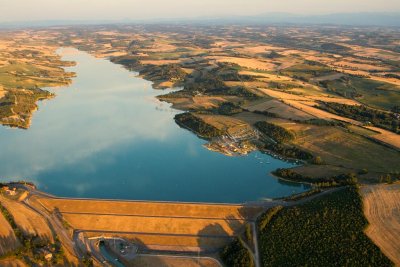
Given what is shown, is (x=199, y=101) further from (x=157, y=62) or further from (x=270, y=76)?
(x=157, y=62)

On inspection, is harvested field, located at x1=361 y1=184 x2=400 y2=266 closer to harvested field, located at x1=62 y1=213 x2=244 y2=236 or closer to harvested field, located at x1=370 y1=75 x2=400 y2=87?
harvested field, located at x1=62 y1=213 x2=244 y2=236

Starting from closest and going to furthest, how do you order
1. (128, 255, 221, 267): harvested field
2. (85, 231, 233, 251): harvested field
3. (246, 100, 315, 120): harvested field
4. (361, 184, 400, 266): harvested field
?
(128, 255, 221, 267): harvested field < (361, 184, 400, 266): harvested field < (85, 231, 233, 251): harvested field < (246, 100, 315, 120): harvested field

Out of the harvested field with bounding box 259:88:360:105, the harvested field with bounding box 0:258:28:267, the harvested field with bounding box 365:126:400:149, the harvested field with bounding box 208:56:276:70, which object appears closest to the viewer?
the harvested field with bounding box 0:258:28:267

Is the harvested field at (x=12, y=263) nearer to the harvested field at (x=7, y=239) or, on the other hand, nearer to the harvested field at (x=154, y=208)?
the harvested field at (x=7, y=239)

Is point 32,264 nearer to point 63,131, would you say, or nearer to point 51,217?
point 51,217

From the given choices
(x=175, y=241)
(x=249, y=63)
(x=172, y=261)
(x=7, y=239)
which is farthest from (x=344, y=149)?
(x=249, y=63)

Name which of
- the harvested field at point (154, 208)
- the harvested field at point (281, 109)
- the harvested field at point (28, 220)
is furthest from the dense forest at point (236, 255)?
the harvested field at point (281, 109)

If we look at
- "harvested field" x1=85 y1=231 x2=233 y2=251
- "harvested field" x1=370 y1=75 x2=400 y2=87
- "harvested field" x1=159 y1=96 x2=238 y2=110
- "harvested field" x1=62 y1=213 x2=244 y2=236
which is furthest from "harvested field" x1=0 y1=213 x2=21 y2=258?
"harvested field" x1=370 y1=75 x2=400 y2=87
